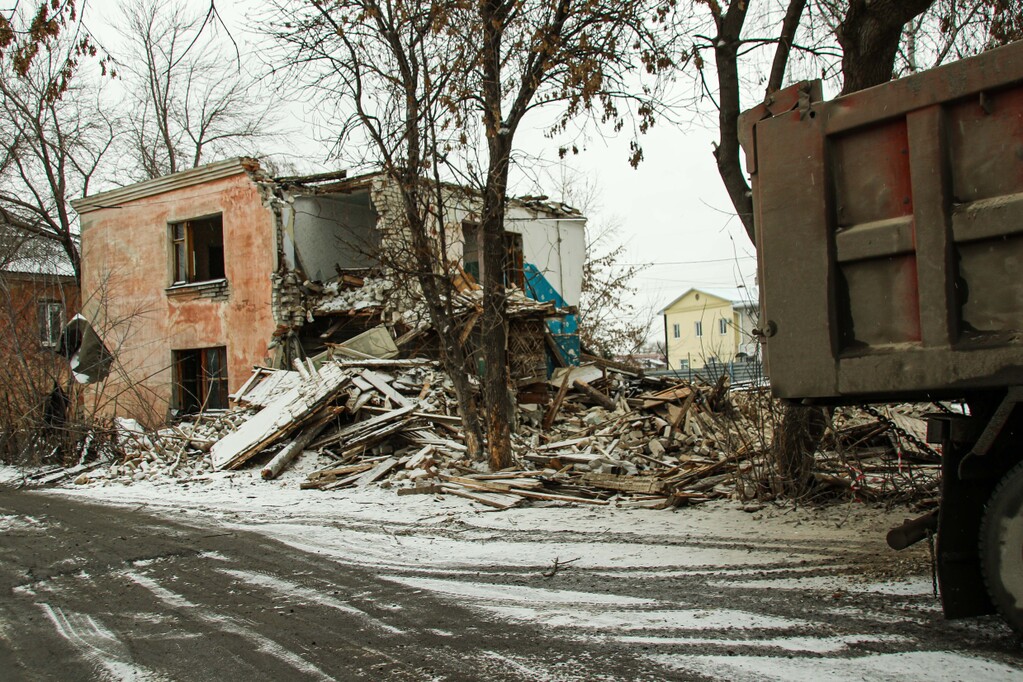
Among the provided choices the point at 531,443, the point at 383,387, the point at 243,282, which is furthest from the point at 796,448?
the point at 243,282

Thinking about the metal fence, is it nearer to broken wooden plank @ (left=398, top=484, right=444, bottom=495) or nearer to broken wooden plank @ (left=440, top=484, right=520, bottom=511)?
broken wooden plank @ (left=440, top=484, right=520, bottom=511)

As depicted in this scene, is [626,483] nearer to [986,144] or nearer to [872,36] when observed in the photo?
[872,36]

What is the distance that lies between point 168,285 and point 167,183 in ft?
8.59

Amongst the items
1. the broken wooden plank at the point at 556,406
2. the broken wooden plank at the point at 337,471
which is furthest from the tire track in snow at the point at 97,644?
the broken wooden plank at the point at 556,406

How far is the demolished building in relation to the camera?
18711 millimetres

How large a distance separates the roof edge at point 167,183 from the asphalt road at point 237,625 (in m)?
13.9

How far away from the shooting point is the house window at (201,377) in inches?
814

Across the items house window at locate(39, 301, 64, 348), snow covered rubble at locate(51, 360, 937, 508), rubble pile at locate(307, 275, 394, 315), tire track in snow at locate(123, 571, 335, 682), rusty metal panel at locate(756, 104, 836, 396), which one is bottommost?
tire track in snow at locate(123, 571, 335, 682)

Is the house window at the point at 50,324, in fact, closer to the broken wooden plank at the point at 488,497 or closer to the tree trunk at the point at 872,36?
the broken wooden plank at the point at 488,497

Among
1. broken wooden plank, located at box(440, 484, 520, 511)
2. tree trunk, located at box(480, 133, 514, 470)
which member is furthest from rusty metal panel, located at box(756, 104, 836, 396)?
tree trunk, located at box(480, 133, 514, 470)

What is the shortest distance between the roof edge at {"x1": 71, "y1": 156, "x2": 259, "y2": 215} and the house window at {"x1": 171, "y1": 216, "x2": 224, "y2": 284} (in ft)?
3.31

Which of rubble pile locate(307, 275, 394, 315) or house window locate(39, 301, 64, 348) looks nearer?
house window locate(39, 301, 64, 348)

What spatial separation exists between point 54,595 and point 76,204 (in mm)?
20278

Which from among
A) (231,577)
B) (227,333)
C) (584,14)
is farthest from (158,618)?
(227,333)
